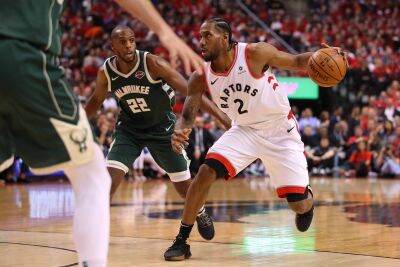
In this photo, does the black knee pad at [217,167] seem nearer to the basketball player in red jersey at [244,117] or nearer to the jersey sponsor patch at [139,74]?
the basketball player in red jersey at [244,117]

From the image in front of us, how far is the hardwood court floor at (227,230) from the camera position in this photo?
5477 millimetres

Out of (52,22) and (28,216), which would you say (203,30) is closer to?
(52,22)

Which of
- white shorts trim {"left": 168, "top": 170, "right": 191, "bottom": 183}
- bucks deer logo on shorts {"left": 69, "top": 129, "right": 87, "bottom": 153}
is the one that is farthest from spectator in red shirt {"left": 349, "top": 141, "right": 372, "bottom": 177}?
bucks deer logo on shorts {"left": 69, "top": 129, "right": 87, "bottom": 153}

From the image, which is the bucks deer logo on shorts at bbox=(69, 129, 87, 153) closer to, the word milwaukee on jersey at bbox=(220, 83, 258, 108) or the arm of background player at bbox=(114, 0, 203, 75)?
the arm of background player at bbox=(114, 0, 203, 75)

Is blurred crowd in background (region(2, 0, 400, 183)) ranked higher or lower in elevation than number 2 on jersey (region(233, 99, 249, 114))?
higher

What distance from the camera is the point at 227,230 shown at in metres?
7.19

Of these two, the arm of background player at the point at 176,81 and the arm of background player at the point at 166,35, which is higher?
the arm of background player at the point at 176,81

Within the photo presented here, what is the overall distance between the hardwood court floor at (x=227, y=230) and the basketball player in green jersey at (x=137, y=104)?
Answer: 1.92 ft

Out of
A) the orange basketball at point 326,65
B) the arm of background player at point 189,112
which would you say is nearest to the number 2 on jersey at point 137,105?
the arm of background player at point 189,112

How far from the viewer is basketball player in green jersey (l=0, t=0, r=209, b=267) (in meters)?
3.21

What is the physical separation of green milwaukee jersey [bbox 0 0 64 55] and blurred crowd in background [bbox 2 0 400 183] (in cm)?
1171

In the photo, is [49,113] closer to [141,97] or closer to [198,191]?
[198,191]

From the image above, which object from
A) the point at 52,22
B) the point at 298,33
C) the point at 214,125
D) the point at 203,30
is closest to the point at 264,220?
the point at 203,30

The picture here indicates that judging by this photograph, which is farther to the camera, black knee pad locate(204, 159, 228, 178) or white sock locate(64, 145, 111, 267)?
black knee pad locate(204, 159, 228, 178)
